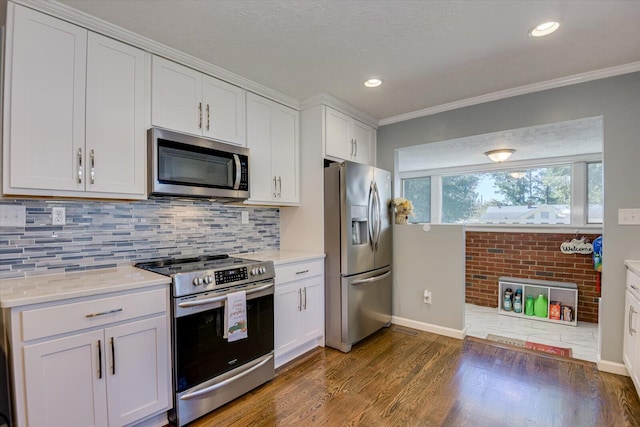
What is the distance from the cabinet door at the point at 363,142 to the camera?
11.3 ft

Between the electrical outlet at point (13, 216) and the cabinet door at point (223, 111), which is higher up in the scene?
the cabinet door at point (223, 111)

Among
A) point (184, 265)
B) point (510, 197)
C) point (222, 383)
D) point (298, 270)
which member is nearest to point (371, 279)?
point (298, 270)

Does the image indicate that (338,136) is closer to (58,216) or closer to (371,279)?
(371,279)

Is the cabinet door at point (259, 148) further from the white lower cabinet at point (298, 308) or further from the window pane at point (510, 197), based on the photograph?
the window pane at point (510, 197)

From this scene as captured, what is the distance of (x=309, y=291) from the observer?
2.84 meters

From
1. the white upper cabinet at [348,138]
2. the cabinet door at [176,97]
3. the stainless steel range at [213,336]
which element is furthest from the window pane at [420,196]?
the cabinet door at [176,97]

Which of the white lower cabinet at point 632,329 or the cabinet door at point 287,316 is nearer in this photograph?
the white lower cabinet at point 632,329

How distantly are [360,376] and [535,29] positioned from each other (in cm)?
264

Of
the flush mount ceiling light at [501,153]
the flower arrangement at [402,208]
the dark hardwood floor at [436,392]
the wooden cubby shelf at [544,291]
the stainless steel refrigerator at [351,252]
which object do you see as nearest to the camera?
the dark hardwood floor at [436,392]

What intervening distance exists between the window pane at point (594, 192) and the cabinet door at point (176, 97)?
5.03 meters

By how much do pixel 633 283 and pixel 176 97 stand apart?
11.3 feet

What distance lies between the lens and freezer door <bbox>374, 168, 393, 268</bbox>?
3273mm

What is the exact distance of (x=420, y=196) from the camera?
5984mm

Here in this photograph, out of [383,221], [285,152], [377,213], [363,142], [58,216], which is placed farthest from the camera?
[363,142]
